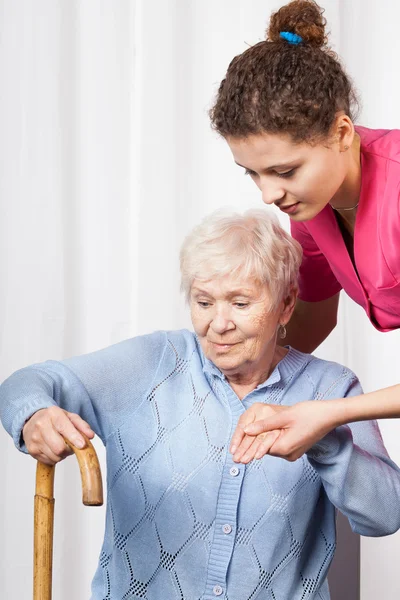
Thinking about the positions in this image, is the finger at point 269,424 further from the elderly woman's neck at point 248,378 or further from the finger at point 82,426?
the elderly woman's neck at point 248,378

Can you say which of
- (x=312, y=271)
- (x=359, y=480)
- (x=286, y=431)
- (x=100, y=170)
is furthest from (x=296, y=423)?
(x=100, y=170)

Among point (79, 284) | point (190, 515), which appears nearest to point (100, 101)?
point (79, 284)

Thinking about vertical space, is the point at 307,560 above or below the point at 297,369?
below

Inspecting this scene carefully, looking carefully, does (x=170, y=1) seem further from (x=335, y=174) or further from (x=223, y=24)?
(x=335, y=174)

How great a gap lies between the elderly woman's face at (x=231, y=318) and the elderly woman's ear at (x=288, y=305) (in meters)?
0.06

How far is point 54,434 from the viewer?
1.42 m

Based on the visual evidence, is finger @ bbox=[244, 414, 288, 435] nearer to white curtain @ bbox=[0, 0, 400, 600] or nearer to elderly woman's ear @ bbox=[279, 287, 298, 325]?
elderly woman's ear @ bbox=[279, 287, 298, 325]

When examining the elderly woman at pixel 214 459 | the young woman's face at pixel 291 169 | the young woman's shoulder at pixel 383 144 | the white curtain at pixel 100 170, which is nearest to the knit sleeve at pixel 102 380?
the elderly woman at pixel 214 459

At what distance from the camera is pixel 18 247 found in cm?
268

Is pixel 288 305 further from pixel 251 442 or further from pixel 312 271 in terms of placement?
pixel 251 442

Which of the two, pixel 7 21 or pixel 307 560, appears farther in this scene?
pixel 7 21

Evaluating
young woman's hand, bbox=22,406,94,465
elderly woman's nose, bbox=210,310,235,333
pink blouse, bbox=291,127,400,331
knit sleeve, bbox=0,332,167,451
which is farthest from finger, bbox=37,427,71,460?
pink blouse, bbox=291,127,400,331

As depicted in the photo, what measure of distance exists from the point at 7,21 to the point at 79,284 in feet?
2.52

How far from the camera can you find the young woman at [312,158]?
4.97 ft
